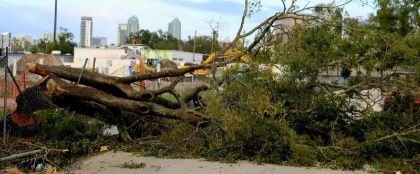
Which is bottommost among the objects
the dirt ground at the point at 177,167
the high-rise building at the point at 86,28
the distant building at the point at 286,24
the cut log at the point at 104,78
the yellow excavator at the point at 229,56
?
the dirt ground at the point at 177,167

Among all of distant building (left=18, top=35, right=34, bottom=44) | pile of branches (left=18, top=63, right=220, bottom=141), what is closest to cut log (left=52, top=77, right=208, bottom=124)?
pile of branches (left=18, top=63, right=220, bottom=141)

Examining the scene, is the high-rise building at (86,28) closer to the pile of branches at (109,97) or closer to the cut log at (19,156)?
the pile of branches at (109,97)

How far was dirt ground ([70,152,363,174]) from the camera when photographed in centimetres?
827

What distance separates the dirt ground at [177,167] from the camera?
27.1 feet

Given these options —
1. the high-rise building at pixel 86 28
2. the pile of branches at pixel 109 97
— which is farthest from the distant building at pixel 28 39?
the pile of branches at pixel 109 97

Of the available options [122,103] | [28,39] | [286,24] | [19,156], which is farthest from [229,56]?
[28,39]

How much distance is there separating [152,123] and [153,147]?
1.04 meters

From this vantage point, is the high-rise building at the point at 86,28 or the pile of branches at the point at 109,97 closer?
the pile of branches at the point at 109,97

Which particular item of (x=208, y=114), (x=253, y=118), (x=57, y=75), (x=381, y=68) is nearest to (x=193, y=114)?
(x=208, y=114)

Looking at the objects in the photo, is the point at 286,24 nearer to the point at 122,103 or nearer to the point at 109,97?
the point at 122,103

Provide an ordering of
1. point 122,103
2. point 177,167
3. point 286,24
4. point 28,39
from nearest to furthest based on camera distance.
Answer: point 177,167 → point 122,103 → point 286,24 → point 28,39

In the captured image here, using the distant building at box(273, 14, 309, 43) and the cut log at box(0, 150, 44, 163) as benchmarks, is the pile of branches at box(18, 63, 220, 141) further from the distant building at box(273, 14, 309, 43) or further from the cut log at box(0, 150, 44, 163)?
the cut log at box(0, 150, 44, 163)

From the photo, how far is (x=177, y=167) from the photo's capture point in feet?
28.0

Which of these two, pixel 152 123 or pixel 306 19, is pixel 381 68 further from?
pixel 152 123
